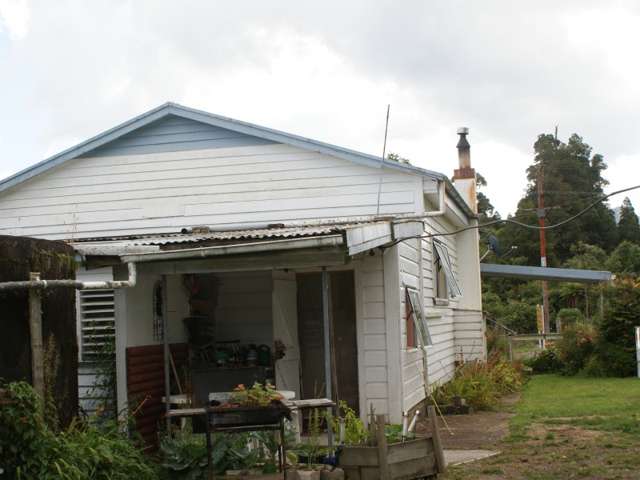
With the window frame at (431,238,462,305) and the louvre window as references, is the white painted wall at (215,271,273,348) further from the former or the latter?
the window frame at (431,238,462,305)

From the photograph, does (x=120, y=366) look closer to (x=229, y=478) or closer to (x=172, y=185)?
(x=229, y=478)

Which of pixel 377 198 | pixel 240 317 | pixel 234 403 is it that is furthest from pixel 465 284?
pixel 234 403

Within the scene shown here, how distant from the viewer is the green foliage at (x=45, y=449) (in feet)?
19.6

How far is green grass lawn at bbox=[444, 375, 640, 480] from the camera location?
839 centimetres

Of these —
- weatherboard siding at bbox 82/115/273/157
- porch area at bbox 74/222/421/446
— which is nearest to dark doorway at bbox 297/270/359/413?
porch area at bbox 74/222/421/446

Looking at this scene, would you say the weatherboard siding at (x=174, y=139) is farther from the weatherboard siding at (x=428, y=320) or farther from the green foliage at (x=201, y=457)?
the green foliage at (x=201, y=457)

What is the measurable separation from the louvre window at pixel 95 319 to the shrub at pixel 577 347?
11988mm

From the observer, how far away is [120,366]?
9.66 m

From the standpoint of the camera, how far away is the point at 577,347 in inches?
800

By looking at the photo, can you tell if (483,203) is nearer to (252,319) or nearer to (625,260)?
(625,260)

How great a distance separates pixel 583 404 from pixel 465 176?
687cm

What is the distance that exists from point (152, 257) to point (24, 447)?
295 centimetres

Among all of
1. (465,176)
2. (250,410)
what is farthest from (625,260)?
(250,410)

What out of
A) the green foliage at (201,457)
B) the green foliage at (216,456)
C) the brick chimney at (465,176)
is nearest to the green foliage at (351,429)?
the green foliage at (216,456)
